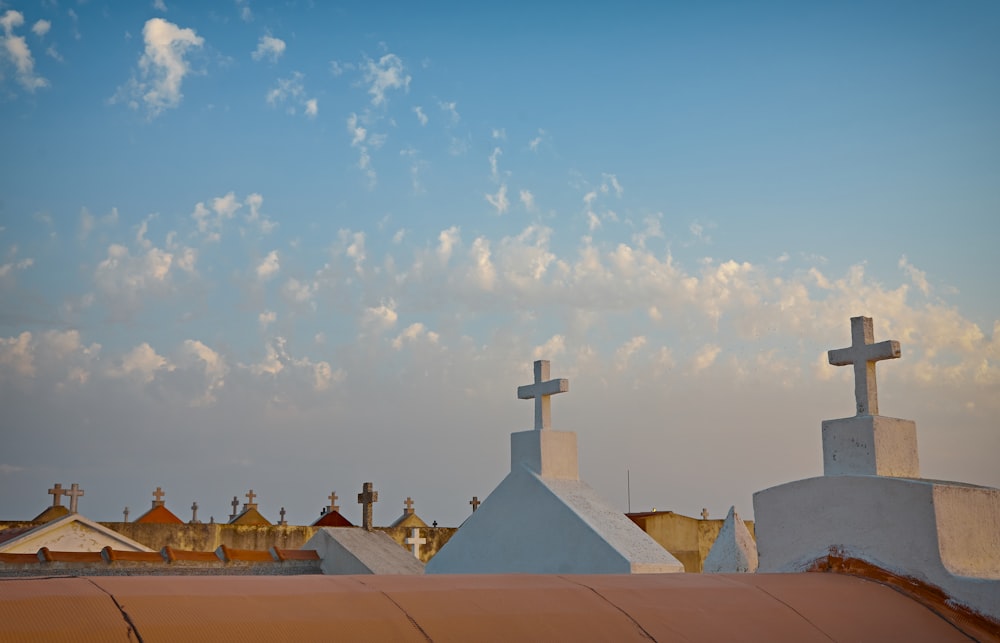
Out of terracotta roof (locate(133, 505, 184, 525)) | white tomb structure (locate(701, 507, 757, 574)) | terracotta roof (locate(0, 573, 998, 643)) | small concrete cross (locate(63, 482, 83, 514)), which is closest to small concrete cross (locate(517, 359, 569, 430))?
terracotta roof (locate(0, 573, 998, 643))

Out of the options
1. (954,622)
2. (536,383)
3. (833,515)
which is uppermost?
(536,383)

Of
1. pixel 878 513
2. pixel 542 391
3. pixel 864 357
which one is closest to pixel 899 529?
pixel 878 513

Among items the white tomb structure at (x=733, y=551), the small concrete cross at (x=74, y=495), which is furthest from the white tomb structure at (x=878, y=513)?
the small concrete cross at (x=74, y=495)

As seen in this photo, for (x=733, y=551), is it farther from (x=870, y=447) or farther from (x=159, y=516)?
(x=159, y=516)

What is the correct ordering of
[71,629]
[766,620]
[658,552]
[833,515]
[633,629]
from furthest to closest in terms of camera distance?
[658,552] → [833,515] → [766,620] → [633,629] → [71,629]

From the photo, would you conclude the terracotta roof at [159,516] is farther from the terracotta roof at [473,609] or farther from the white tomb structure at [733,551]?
the terracotta roof at [473,609]

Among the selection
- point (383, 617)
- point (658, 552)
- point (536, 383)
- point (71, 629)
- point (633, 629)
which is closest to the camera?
point (71, 629)

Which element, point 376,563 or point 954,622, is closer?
point 954,622

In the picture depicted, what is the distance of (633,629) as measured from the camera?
436cm

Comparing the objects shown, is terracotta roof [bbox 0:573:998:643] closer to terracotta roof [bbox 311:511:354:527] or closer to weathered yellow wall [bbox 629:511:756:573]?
weathered yellow wall [bbox 629:511:756:573]

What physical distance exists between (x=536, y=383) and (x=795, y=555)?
121 inches

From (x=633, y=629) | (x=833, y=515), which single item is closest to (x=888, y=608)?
(x=833, y=515)

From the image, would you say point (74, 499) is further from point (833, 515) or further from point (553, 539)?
point (833, 515)

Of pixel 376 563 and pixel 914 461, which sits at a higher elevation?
pixel 914 461
